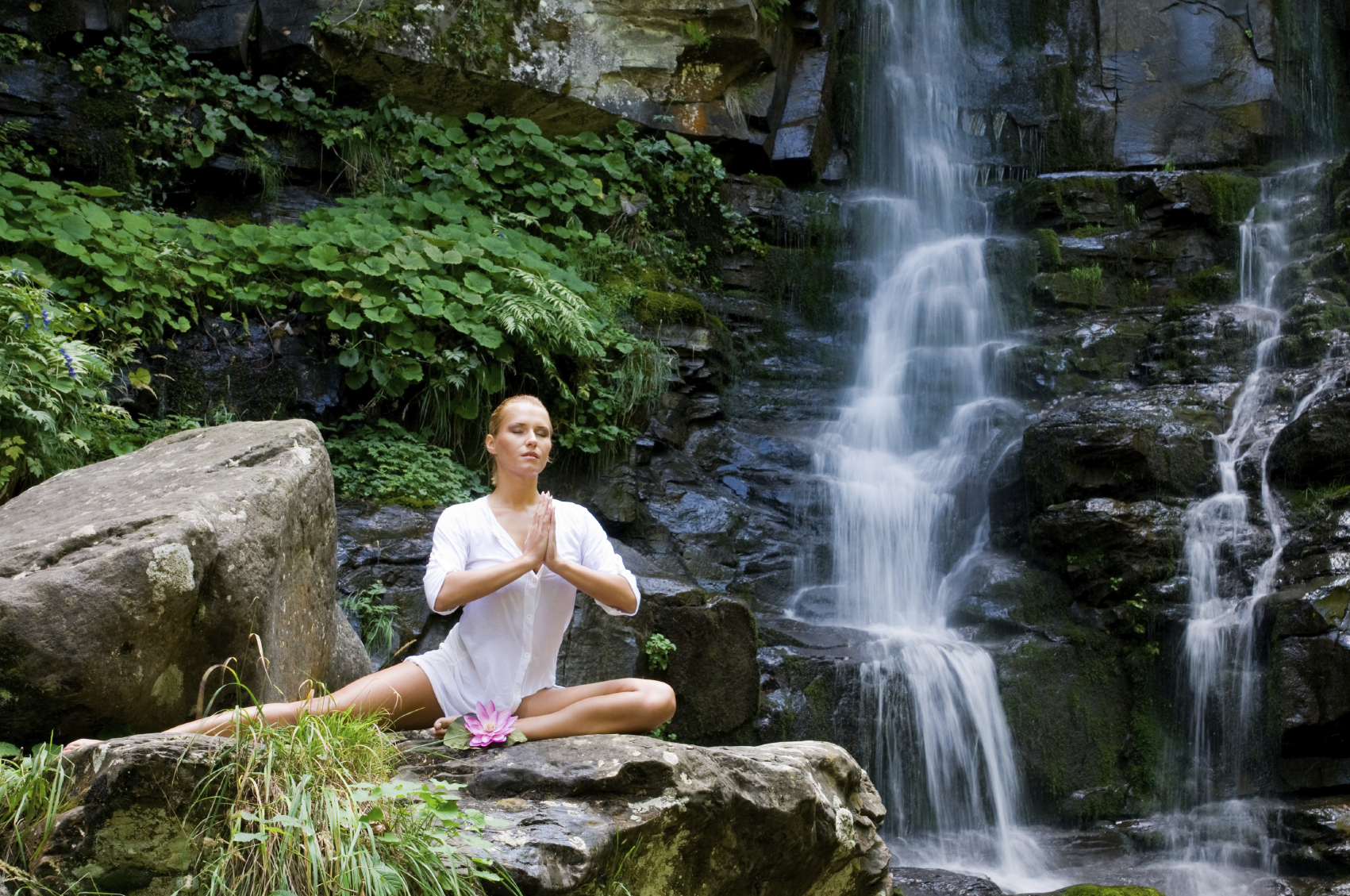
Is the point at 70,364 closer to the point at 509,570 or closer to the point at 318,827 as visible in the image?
the point at 509,570

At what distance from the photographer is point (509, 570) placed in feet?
9.57

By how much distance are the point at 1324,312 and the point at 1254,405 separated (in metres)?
1.30

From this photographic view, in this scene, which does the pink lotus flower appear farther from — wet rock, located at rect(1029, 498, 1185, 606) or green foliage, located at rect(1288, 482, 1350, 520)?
green foliage, located at rect(1288, 482, 1350, 520)

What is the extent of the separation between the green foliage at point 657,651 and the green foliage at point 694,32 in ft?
22.7

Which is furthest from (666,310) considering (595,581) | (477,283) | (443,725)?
(443,725)

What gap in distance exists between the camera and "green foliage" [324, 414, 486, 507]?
6.75 m

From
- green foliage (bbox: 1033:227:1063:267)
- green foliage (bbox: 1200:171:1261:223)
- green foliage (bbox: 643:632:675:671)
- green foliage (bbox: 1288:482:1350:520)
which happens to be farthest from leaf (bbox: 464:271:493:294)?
green foliage (bbox: 1200:171:1261:223)

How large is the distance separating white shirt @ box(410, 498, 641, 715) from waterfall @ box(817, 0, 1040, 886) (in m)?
3.64

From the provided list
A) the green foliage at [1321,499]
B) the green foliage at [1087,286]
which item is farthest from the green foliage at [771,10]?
the green foliage at [1321,499]

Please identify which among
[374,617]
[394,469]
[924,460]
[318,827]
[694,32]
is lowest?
[318,827]

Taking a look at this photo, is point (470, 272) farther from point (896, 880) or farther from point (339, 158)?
point (896, 880)

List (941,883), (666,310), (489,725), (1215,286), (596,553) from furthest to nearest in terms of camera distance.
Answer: (1215,286) < (666,310) < (941,883) < (596,553) < (489,725)

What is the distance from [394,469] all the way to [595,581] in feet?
14.1

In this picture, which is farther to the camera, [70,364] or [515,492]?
[70,364]
